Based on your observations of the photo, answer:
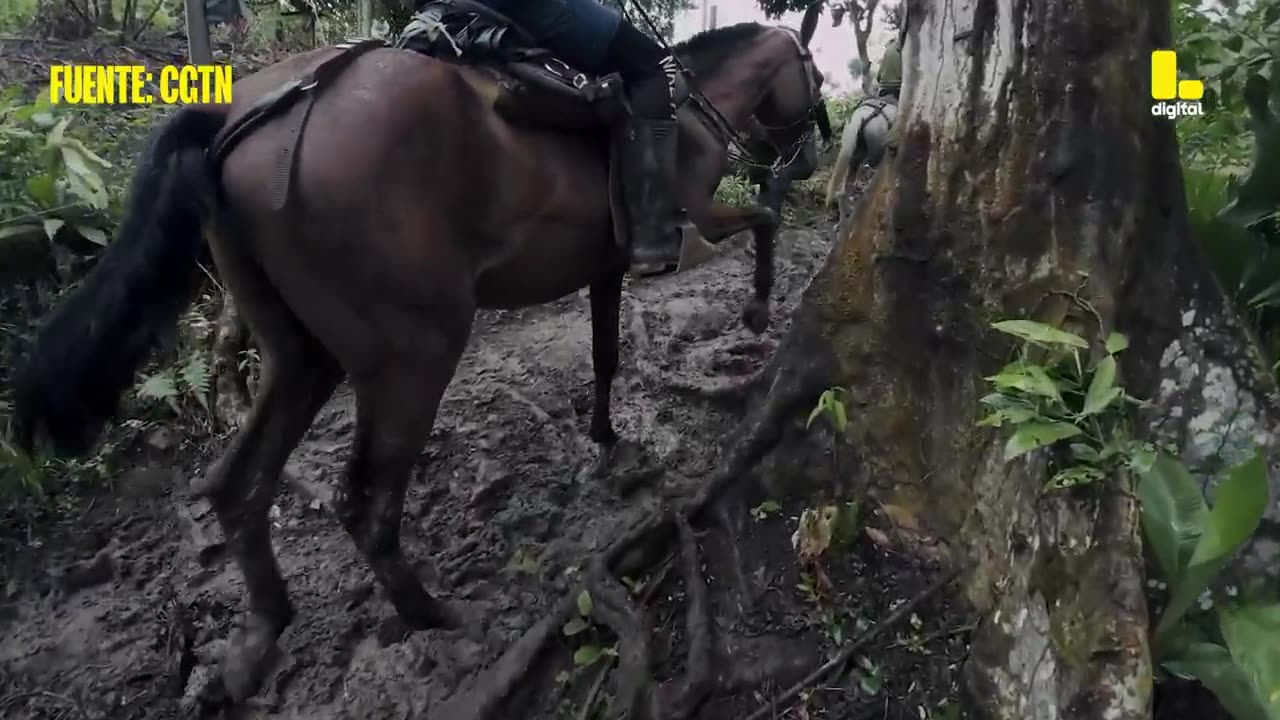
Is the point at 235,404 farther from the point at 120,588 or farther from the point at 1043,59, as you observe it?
the point at 1043,59

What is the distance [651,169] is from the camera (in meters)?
3.74

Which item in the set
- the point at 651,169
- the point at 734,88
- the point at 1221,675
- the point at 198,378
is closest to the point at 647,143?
the point at 651,169

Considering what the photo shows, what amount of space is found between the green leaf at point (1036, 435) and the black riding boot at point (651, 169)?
6.79 ft

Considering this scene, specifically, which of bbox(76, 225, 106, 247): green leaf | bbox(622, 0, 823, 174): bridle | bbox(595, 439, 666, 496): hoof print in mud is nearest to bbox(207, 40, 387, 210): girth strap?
bbox(622, 0, 823, 174): bridle

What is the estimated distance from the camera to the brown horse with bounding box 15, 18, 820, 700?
281 centimetres

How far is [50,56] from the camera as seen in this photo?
328 inches

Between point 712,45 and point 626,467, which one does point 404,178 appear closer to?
point 626,467

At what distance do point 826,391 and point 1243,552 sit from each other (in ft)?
4.11

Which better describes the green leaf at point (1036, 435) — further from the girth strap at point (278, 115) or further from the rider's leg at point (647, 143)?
the girth strap at point (278, 115)

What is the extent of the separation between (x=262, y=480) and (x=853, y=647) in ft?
7.57

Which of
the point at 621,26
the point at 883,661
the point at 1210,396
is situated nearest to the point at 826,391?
the point at 883,661

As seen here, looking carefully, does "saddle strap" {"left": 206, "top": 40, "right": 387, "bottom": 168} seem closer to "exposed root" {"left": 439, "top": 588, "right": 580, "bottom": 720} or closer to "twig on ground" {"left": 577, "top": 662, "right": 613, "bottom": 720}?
"exposed root" {"left": 439, "top": 588, "right": 580, "bottom": 720}

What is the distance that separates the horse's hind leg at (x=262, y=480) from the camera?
10.6 feet

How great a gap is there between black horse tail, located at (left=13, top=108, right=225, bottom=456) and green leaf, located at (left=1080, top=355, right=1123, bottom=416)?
8.94 ft
